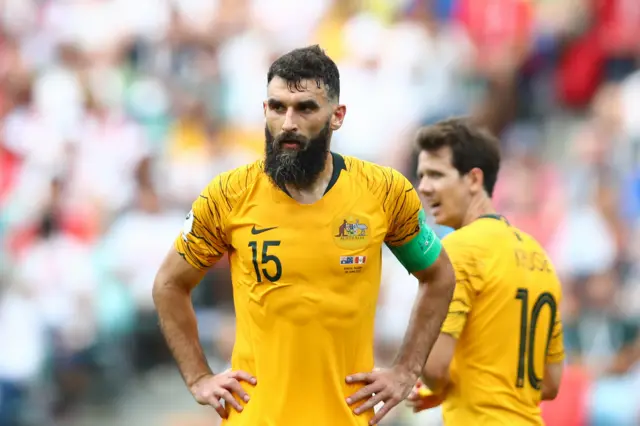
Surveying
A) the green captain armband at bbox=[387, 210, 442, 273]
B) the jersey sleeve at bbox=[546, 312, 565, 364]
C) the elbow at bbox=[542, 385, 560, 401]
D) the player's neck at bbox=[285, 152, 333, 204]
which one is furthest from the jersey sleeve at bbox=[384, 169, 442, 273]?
the elbow at bbox=[542, 385, 560, 401]

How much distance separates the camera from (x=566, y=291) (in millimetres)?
10305

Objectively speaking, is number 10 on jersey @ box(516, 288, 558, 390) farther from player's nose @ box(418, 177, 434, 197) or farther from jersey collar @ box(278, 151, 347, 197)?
jersey collar @ box(278, 151, 347, 197)

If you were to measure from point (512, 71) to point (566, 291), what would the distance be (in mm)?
2942

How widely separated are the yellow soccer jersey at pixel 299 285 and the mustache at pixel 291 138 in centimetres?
19

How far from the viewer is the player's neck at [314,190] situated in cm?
450

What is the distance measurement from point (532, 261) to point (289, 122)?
171 centimetres

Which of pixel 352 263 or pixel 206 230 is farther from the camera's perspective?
pixel 206 230

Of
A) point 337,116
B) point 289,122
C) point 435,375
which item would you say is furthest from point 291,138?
point 435,375

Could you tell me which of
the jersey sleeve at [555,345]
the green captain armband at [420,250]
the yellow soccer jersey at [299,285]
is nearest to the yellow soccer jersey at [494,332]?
the jersey sleeve at [555,345]

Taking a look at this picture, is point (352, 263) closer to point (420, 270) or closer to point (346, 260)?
point (346, 260)

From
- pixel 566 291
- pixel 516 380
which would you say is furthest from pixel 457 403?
pixel 566 291

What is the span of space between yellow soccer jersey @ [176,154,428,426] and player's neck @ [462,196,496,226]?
1.18 meters

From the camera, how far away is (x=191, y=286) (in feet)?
15.5

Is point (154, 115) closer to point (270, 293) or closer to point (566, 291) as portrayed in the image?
point (566, 291)
